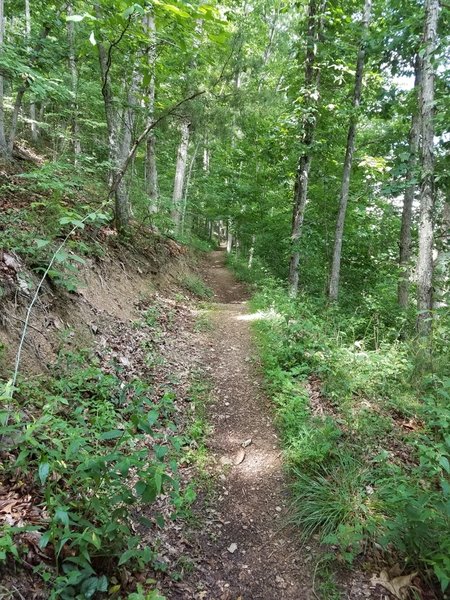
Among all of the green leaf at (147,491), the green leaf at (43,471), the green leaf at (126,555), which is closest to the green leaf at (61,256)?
the green leaf at (43,471)

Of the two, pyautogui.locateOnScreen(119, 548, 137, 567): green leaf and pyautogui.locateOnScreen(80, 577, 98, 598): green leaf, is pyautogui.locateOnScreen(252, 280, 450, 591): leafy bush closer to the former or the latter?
pyautogui.locateOnScreen(119, 548, 137, 567): green leaf

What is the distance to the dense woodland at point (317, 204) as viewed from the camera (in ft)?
10.7

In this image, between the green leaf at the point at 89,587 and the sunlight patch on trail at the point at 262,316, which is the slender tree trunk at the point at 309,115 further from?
the green leaf at the point at 89,587

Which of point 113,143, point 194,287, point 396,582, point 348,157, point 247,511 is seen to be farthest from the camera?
point 194,287

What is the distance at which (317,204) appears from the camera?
1244 centimetres

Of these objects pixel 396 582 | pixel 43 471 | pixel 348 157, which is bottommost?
pixel 396 582

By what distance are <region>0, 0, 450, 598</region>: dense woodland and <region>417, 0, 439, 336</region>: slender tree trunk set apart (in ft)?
0.09

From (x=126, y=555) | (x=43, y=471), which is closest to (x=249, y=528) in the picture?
(x=126, y=555)

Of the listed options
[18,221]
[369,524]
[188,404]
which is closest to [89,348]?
[188,404]

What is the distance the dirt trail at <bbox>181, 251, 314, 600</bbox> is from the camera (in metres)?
2.90

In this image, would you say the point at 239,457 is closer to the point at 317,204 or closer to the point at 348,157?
the point at 348,157

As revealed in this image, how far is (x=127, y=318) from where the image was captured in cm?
639

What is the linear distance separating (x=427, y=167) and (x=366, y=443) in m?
4.37

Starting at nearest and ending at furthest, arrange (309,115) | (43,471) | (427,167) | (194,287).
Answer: (43,471), (427,167), (309,115), (194,287)
